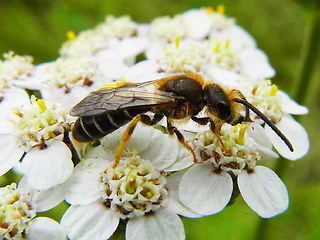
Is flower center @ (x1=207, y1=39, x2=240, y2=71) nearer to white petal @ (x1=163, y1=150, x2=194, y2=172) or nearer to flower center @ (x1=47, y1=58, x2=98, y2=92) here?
flower center @ (x1=47, y1=58, x2=98, y2=92)

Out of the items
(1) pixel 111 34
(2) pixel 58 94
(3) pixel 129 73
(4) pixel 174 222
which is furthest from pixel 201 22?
(4) pixel 174 222

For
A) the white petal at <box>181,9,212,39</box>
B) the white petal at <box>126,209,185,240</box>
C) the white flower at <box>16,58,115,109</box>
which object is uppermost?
the white flower at <box>16,58,115,109</box>

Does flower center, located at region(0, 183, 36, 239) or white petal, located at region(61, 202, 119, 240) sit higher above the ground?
flower center, located at region(0, 183, 36, 239)

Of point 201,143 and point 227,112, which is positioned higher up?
point 227,112

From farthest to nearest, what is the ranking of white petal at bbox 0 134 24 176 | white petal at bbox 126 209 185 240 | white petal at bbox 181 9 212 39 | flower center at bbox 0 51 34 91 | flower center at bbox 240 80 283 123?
white petal at bbox 181 9 212 39, flower center at bbox 0 51 34 91, flower center at bbox 240 80 283 123, white petal at bbox 0 134 24 176, white petal at bbox 126 209 185 240

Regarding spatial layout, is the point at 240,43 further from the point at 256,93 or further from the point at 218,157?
the point at 218,157

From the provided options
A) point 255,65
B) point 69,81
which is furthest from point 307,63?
point 69,81

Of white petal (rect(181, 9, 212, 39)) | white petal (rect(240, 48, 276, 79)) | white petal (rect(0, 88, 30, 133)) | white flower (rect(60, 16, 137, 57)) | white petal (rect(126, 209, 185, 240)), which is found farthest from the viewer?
white petal (rect(181, 9, 212, 39))

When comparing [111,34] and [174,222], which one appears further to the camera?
[111,34]

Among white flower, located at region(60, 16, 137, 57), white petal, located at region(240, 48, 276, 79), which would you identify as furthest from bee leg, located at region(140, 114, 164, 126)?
white flower, located at region(60, 16, 137, 57)
